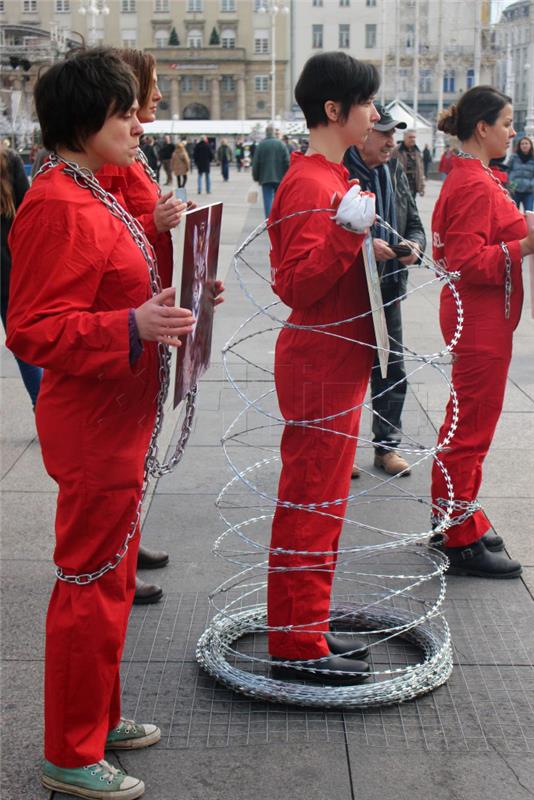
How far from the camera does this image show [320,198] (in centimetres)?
319

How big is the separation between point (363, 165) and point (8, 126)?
111 feet

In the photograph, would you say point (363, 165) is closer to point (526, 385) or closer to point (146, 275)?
point (146, 275)

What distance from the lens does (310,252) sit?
124 inches

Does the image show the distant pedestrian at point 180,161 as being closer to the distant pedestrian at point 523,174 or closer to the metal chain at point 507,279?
the distant pedestrian at point 523,174

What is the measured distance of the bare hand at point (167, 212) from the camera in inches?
126

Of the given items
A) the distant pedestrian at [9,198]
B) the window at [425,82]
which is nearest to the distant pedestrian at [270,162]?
the distant pedestrian at [9,198]

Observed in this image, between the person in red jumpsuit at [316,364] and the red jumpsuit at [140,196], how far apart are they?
34 centimetres

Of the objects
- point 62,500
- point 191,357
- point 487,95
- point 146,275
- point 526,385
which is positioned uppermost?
point 487,95

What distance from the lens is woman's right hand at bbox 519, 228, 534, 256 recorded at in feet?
13.4

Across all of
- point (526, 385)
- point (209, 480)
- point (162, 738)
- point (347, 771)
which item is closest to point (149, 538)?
point (209, 480)

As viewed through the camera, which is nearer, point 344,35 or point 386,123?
point 386,123

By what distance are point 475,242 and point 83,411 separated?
214 cm

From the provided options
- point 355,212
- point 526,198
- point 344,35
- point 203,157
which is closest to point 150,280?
point 355,212

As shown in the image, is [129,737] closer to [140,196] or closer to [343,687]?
[343,687]
